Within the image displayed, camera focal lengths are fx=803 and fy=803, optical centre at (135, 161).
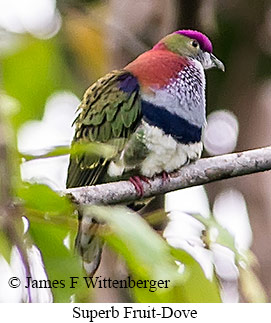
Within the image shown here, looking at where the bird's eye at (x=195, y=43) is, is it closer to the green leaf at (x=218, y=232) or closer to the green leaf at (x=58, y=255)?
the green leaf at (x=218, y=232)

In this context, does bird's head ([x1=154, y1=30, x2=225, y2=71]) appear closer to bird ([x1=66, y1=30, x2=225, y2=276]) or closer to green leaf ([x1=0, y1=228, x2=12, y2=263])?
bird ([x1=66, y1=30, x2=225, y2=276])

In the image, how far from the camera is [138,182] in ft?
4.58

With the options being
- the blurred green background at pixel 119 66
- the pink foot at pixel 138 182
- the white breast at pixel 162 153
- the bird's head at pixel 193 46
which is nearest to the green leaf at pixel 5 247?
the blurred green background at pixel 119 66

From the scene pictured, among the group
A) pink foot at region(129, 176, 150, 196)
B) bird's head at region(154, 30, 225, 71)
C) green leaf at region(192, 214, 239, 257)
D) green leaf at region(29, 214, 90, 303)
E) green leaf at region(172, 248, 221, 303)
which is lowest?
green leaf at region(29, 214, 90, 303)

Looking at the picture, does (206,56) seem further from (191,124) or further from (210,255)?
(210,255)

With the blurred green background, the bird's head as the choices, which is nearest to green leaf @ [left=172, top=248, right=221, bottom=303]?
the blurred green background

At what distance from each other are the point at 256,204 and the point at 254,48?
1.39 ft

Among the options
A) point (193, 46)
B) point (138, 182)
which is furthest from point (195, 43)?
point (138, 182)

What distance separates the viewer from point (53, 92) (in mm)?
1030

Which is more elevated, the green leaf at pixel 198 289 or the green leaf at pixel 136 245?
the green leaf at pixel 198 289

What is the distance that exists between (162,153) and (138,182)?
7 centimetres

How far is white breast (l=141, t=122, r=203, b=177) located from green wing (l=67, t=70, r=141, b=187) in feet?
0.13

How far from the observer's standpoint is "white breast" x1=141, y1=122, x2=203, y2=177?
4.69ft

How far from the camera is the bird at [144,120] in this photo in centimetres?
143
